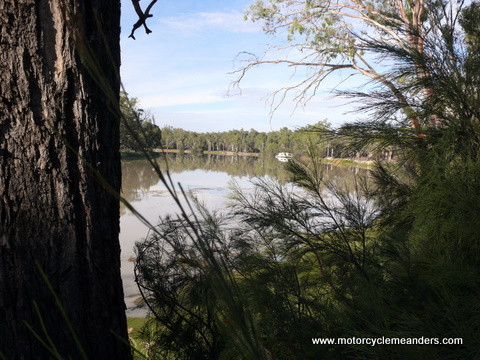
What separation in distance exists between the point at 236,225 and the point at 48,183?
1176 mm

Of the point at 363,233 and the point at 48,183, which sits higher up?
the point at 48,183

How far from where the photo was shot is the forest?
96 cm

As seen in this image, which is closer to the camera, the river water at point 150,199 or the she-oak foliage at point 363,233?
the she-oak foliage at point 363,233

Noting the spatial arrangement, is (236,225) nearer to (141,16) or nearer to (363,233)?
(363,233)

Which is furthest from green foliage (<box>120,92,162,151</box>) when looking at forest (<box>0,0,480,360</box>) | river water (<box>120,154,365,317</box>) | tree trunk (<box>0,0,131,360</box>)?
river water (<box>120,154,365,317</box>)

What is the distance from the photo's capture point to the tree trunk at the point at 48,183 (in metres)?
0.97

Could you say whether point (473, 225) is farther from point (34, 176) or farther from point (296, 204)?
point (34, 176)

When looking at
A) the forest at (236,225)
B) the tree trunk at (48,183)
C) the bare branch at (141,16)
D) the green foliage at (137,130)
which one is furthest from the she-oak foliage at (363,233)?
the green foliage at (137,130)

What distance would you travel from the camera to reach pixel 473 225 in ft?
4.24

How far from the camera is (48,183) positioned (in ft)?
3.26

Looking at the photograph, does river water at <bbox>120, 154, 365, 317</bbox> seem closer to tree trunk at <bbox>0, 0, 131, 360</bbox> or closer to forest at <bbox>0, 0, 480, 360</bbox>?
forest at <bbox>0, 0, 480, 360</bbox>

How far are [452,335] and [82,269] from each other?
2.98ft

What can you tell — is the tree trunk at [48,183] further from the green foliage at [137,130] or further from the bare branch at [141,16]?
the green foliage at [137,130]

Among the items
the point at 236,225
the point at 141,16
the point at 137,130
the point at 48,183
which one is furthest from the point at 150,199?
the point at 137,130
